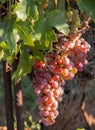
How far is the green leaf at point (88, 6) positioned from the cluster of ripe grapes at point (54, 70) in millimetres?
141

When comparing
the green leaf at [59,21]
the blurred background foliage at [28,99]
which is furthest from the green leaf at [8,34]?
the blurred background foliage at [28,99]

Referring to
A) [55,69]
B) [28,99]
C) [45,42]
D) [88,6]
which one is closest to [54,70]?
[55,69]

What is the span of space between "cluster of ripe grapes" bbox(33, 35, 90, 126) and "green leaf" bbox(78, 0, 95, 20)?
0.46ft

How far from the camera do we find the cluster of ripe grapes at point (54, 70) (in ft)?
4.41

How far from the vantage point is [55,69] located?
1.35 m

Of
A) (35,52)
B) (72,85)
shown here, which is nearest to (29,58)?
(35,52)

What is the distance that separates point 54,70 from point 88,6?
0.25m

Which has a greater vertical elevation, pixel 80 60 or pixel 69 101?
pixel 80 60

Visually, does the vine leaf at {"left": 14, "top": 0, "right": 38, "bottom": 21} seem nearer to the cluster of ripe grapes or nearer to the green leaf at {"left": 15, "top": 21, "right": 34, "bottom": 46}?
the green leaf at {"left": 15, "top": 21, "right": 34, "bottom": 46}

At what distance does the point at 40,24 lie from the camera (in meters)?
1.22

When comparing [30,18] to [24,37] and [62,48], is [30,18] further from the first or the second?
[62,48]

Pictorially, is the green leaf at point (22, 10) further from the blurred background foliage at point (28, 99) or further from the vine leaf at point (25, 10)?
the blurred background foliage at point (28, 99)

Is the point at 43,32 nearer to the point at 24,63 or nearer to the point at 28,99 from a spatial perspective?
the point at 24,63

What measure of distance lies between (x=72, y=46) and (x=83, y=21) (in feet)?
0.34
